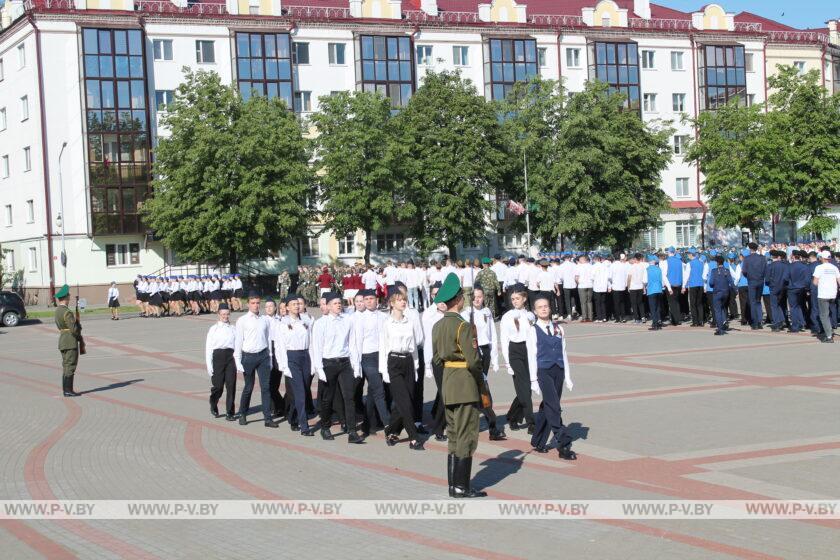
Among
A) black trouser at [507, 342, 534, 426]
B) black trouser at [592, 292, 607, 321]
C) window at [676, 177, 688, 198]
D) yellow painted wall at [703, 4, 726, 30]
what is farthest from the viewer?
yellow painted wall at [703, 4, 726, 30]

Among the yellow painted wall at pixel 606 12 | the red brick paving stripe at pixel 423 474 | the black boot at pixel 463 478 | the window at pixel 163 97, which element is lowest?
the red brick paving stripe at pixel 423 474

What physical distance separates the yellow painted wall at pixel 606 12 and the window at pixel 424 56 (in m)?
12.9

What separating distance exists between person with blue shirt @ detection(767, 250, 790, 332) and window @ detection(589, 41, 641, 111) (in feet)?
154

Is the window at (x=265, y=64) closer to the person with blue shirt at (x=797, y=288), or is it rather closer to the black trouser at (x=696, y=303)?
the black trouser at (x=696, y=303)

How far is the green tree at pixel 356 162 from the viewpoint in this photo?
172 feet

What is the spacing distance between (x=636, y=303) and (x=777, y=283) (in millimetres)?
5375

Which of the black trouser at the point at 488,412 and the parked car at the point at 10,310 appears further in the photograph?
the parked car at the point at 10,310

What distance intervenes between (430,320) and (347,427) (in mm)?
1632

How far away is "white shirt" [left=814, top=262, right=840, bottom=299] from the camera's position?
67.8 ft

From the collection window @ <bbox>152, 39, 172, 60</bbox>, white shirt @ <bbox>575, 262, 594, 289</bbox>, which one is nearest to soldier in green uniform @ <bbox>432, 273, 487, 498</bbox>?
white shirt @ <bbox>575, 262, 594, 289</bbox>

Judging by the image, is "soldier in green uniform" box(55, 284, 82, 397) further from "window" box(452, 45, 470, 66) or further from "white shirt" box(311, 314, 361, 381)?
"window" box(452, 45, 470, 66)

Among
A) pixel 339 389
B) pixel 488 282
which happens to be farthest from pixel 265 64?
pixel 339 389

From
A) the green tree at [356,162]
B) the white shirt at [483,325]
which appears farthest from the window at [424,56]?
the white shirt at [483,325]

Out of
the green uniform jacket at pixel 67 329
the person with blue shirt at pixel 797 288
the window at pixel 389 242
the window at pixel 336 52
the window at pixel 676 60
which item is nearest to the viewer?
the green uniform jacket at pixel 67 329
